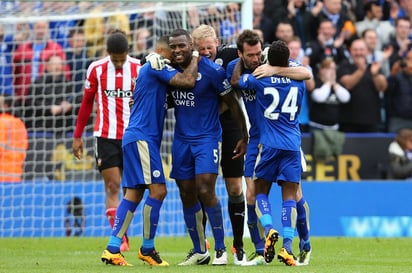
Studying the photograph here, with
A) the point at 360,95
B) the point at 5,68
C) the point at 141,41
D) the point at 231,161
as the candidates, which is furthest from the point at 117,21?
the point at 231,161

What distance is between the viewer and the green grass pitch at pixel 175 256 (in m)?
10.1

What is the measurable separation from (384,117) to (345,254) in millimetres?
7397

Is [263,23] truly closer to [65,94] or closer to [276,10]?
[276,10]

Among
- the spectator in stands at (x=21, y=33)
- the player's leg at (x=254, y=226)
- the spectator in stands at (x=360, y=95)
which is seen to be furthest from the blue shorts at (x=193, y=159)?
the spectator in stands at (x=360, y=95)

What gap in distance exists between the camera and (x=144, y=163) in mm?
10664

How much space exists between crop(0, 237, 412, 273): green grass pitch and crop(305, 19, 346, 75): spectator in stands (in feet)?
15.6

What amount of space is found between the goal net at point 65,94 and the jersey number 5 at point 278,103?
504 centimetres

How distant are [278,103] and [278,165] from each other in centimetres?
60

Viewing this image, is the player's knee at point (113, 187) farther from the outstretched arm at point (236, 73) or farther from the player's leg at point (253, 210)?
the outstretched arm at point (236, 73)

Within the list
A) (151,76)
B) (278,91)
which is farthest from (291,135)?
(151,76)

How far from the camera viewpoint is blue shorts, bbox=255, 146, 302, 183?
10.5 m

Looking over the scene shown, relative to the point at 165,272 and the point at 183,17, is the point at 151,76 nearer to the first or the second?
the point at 165,272

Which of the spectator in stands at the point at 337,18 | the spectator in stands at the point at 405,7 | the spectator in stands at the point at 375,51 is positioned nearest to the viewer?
the spectator in stands at the point at 375,51

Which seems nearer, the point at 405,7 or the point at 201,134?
the point at 201,134
